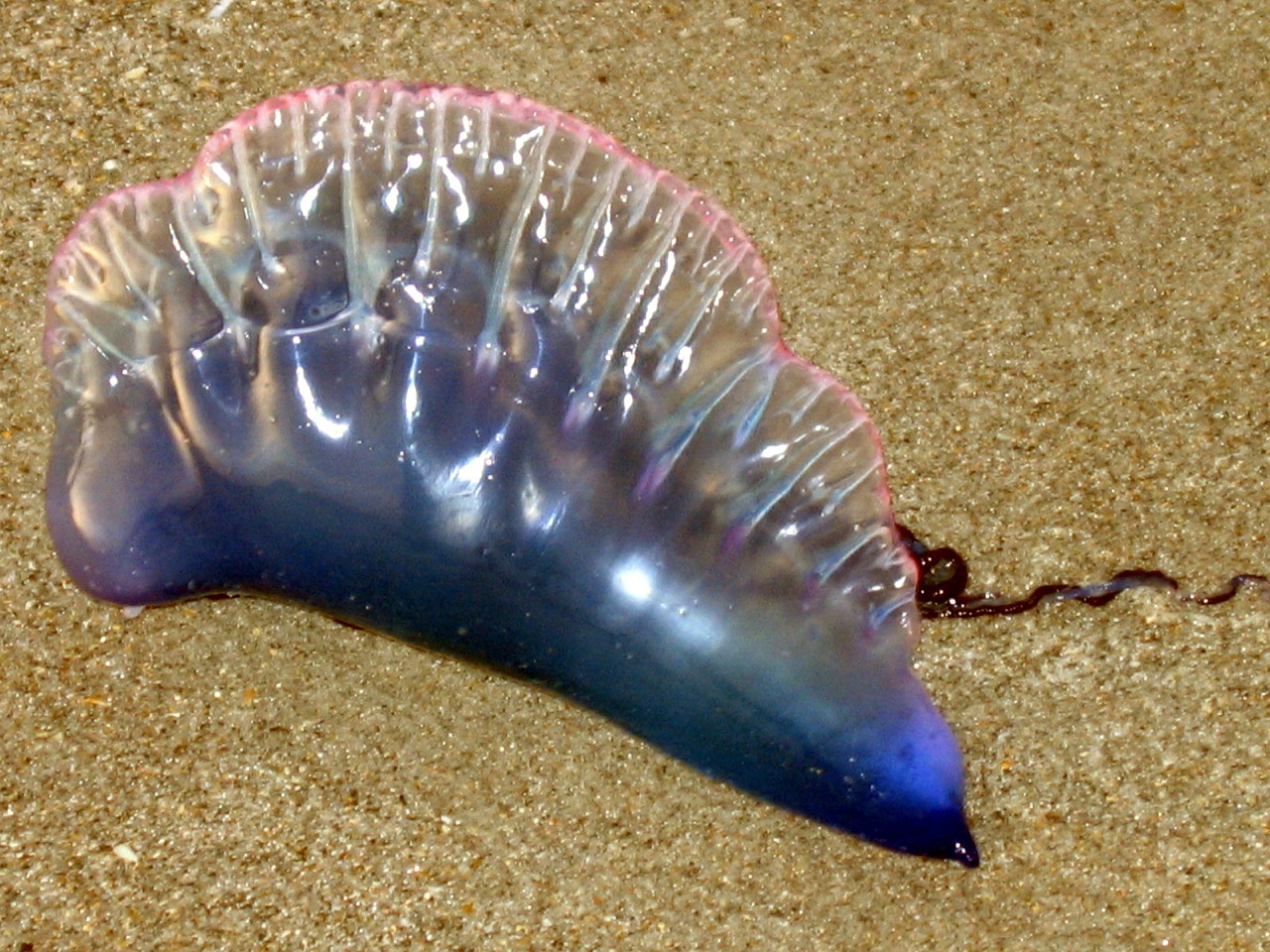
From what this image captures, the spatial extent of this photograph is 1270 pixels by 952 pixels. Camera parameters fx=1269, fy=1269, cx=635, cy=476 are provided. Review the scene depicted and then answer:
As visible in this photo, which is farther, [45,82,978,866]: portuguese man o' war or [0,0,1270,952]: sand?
[0,0,1270,952]: sand

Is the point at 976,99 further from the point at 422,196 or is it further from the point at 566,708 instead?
the point at 566,708

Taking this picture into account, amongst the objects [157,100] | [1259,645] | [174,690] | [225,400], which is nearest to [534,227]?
[225,400]

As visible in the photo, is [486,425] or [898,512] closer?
[486,425]

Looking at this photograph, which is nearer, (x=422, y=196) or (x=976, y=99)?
(x=422, y=196)
